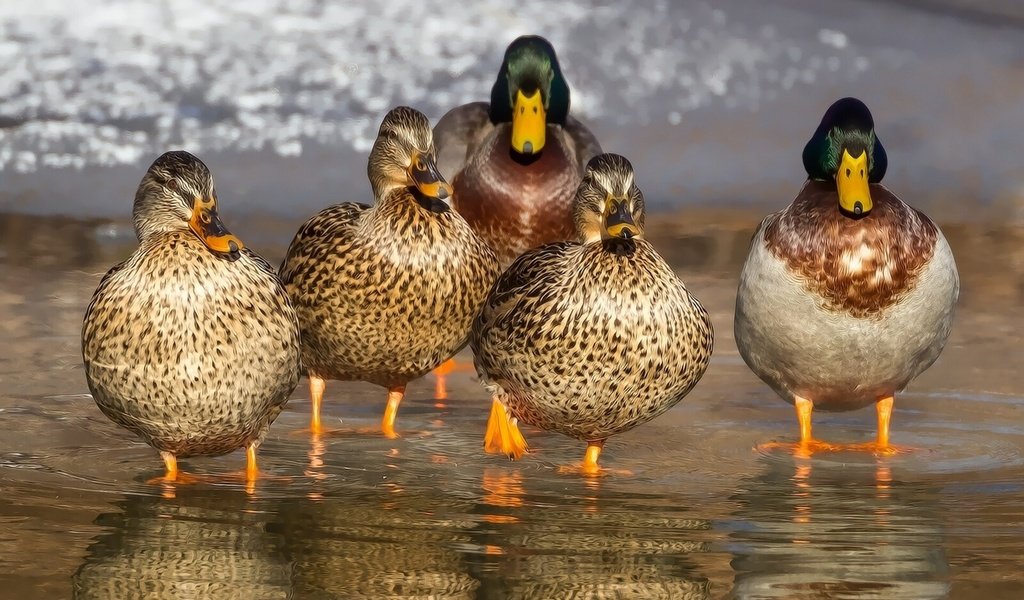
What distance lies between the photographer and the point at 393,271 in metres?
5.71

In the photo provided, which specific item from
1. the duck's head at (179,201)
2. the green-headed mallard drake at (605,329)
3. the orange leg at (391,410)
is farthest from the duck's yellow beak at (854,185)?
the duck's head at (179,201)

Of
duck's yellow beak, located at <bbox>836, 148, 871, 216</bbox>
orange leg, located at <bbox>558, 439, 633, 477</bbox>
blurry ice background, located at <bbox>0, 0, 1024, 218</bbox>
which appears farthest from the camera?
blurry ice background, located at <bbox>0, 0, 1024, 218</bbox>

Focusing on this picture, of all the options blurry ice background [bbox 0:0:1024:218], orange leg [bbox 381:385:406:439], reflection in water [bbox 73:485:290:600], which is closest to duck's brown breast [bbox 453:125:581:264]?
orange leg [bbox 381:385:406:439]

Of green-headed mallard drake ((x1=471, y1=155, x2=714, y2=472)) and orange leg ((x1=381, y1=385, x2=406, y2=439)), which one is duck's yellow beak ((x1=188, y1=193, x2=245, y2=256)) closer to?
green-headed mallard drake ((x1=471, y1=155, x2=714, y2=472))

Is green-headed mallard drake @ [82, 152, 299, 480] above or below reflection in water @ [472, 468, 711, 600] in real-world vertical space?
above

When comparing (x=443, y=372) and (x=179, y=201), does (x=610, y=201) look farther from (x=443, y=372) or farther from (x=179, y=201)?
(x=443, y=372)

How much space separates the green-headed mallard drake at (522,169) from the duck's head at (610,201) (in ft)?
4.16

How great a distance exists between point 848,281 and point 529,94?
→ 5.43 ft

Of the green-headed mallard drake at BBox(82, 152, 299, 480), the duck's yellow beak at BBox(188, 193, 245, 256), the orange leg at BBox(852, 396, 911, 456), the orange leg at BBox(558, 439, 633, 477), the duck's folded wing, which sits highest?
the duck's folded wing

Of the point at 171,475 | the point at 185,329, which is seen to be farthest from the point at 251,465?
the point at 185,329

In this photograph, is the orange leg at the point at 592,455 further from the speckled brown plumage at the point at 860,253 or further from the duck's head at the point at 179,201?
the duck's head at the point at 179,201

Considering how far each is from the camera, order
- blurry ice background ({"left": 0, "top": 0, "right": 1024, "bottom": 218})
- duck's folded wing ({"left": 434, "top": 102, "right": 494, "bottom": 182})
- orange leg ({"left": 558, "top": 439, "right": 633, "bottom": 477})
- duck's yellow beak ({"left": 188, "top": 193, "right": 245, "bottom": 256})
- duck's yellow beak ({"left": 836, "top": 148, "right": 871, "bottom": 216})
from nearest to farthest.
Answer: duck's yellow beak ({"left": 188, "top": 193, "right": 245, "bottom": 256})
orange leg ({"left": 558, "top": 439, "right": 633, "bottom": 477})
duck's yellow beak ({"left": 836, "top": 148, "right": 871, "bottom": 216})
duck's folded wing ({"left": 434, "top": 102, "right": 494, "bottom": 182})
blurry ice background ({"left": 0, "top": 0, "right": 1024, "bottom": 218})

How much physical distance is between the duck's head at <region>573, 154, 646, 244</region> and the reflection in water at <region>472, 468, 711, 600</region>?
711 mm

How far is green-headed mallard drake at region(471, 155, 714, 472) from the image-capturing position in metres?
5.25
